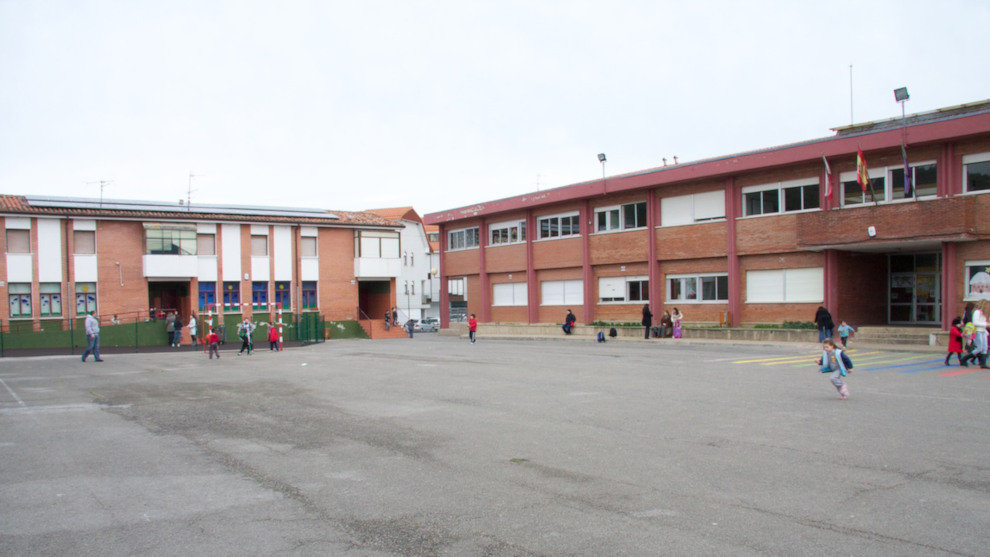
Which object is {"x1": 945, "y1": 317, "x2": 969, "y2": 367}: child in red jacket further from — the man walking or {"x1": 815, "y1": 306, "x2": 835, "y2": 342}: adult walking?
the man walking

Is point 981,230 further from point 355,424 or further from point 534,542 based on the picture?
point 534,542

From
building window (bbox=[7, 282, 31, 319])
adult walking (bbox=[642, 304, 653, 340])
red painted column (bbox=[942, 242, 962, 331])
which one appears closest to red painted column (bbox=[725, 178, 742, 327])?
adult walking (bbox=[642, 304, 653, 340])

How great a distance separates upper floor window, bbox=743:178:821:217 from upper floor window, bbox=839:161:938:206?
1321mm

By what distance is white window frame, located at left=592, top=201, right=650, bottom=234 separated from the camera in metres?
38.2

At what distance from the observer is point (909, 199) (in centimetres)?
2714

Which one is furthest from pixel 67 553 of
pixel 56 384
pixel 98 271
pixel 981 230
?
pixel 98 271

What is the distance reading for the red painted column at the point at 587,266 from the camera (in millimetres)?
40094

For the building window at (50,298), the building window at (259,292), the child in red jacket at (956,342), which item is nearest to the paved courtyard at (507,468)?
the child in red jacket at (956,342)

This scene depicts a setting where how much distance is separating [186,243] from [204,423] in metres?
37.3

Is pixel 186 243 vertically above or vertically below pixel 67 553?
above

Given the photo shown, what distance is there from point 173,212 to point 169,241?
1936 millimetres

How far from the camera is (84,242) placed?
4294 cm

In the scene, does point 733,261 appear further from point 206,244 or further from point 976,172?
point 206,244

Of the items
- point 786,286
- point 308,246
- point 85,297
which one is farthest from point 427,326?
point 786,286
